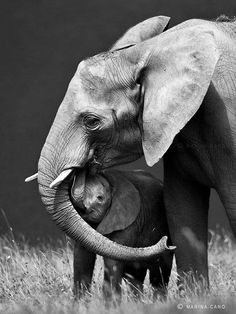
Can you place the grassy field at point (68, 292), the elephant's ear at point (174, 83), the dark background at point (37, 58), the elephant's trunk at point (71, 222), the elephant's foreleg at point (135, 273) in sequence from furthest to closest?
the dark background at point (37, 58)
the elephant's foreleg at point (135, 273)
the elephant's trunk at point (71, 222)
the elephant's ear at point (174, 83)
the grassy field at point (68, 292)

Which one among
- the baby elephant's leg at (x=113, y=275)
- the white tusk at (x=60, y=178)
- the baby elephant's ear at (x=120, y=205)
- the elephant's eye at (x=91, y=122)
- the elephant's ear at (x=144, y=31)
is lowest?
the baby elephant's leg at (x=113, y=275)

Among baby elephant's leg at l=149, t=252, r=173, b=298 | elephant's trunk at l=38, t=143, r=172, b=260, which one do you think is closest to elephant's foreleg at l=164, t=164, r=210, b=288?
baby elephant's leg at l=149, t=252, r=173, b=298

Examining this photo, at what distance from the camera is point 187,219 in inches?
286

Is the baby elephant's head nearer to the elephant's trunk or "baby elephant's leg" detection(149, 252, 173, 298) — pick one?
the elephant's trunk

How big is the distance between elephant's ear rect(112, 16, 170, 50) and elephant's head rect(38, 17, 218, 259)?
29cm

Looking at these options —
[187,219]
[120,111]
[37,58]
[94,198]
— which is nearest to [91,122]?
[120,111]

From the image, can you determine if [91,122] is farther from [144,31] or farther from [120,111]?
[144,31]

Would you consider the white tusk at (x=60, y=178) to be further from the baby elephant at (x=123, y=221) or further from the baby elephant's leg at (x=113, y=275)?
the baby elephant's leg at (x=113, y=275)

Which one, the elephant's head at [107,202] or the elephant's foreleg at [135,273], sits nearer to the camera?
the elephant's head at [107,202]

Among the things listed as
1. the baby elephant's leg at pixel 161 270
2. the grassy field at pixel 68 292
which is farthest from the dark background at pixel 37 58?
the baby elephant's leg at pixel 161 270

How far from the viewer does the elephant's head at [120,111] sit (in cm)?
666

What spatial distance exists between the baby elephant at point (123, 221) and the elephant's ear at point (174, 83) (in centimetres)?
39

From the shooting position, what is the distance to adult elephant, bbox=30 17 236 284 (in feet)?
21.9

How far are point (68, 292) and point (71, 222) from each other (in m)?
0.53
